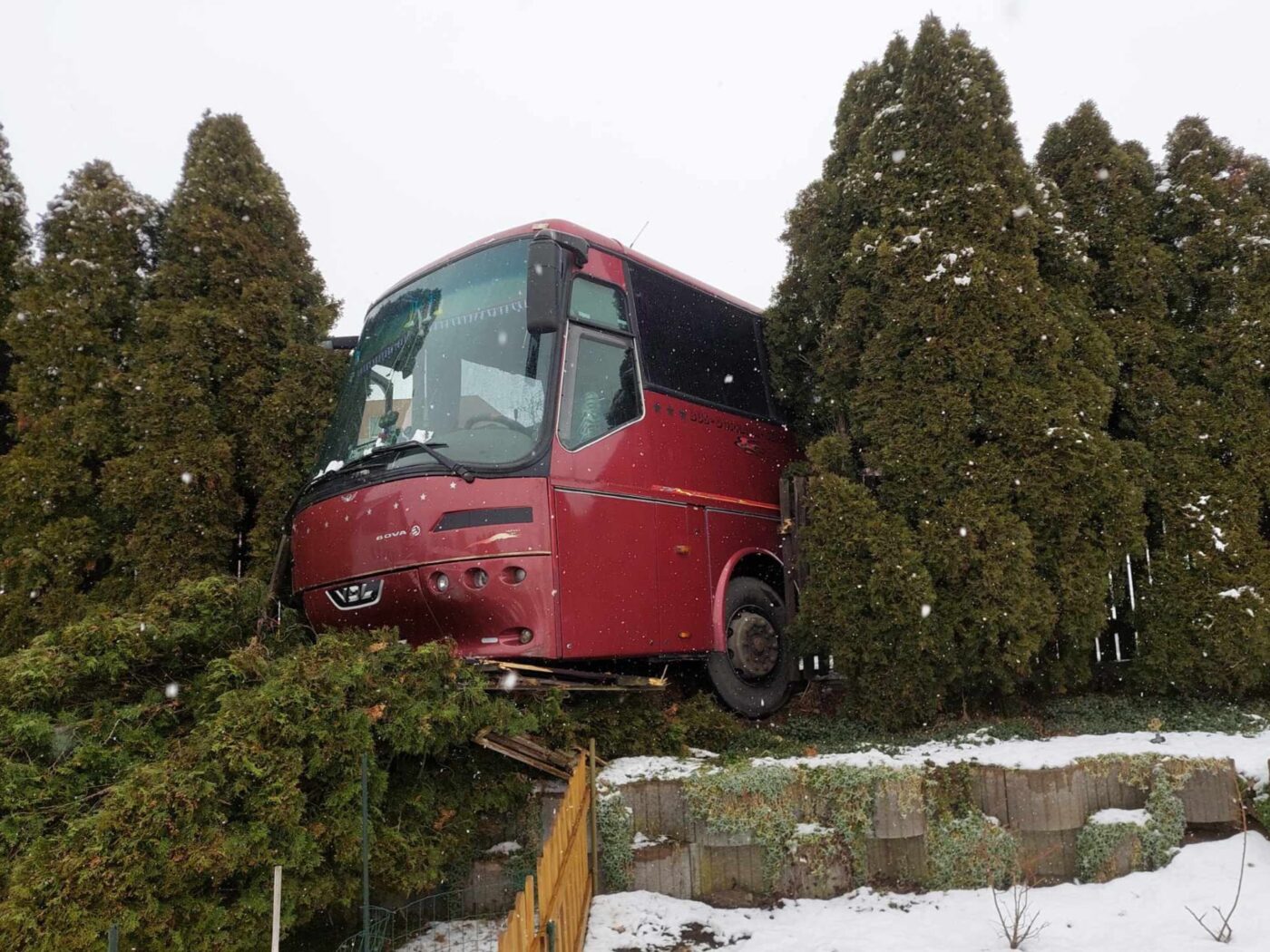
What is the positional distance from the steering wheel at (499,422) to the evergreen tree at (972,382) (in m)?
2.51

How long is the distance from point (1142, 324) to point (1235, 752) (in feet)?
12.5

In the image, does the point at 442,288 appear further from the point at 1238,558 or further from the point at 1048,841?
the point at 1238,558

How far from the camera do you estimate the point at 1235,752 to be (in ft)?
16.6

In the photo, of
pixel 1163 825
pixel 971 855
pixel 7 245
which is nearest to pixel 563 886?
pixel 971 855

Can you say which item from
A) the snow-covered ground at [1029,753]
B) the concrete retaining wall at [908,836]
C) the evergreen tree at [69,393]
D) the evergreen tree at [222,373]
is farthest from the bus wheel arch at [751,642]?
the evergreen tree at [69,393]

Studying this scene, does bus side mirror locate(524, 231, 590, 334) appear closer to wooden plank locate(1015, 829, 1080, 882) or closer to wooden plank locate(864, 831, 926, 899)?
wooden plank locate(864, 831, 926, 899)

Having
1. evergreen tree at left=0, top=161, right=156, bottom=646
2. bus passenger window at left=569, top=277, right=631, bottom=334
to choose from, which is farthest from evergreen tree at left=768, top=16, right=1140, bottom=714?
evergreen tree at left=0, top=161, right=156, bottom=646

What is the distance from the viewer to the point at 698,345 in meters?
7.56

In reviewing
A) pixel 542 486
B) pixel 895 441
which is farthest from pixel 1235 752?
pixel 542 486

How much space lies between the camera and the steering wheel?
5.86m

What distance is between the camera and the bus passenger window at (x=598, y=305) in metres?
6.33

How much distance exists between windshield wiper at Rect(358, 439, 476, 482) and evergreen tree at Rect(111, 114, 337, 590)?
2679 mm

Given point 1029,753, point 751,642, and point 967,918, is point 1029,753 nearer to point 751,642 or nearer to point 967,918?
point 967,918

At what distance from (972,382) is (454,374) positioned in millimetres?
3823
